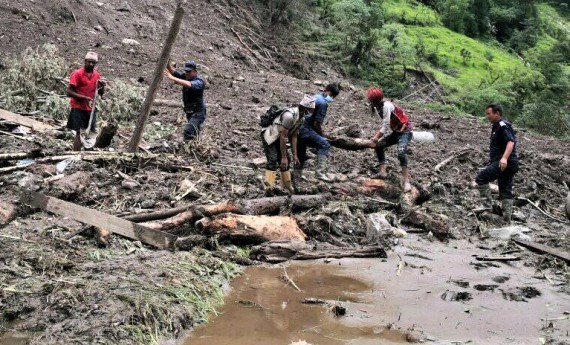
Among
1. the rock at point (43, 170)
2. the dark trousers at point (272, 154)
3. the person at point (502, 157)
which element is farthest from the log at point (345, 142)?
the rock at point (43, 170)

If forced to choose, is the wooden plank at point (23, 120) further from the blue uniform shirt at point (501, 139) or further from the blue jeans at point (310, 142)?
the blue uniform shirt at point (501, 139)

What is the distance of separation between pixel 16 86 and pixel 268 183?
17.6 ft

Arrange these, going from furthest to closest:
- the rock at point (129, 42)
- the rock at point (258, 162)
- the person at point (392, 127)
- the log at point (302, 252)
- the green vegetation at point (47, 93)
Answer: the rock at point (129, 42)
the green vegetation at point (47, 93)
the rock at point (258, 162)
the person at point (392, 127)
the log at point (302, 252)

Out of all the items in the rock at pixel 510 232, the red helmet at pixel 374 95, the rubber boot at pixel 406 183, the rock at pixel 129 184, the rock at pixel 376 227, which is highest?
the red helmet at pixel 374 95

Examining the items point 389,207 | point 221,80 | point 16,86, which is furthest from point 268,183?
point 221,80

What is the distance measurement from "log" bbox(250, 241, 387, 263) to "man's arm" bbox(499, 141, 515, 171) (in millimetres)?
2415

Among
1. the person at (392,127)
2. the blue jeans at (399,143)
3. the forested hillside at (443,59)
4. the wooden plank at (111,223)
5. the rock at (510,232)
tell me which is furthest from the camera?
the forested hillside at (443,59)

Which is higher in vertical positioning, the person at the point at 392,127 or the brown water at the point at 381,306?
the person at the point at 392,127

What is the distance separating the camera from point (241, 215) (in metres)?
6.02

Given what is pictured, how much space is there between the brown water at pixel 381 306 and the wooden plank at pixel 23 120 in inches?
192

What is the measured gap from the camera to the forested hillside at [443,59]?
65.2ft

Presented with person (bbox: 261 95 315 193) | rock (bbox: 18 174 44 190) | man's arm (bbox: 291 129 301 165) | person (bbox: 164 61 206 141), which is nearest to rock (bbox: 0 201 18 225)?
rock (bbox: 18 174 44 190)

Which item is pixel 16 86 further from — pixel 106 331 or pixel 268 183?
pixel 106 331

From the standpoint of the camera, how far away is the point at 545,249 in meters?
6.34
